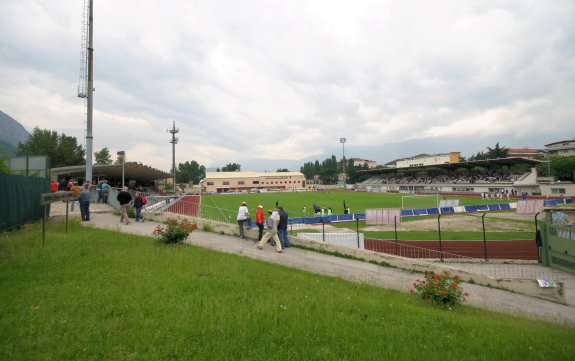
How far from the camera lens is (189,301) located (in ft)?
16.3

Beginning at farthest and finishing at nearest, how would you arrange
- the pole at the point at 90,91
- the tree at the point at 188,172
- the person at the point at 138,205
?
the tree at the point at 188,172
the pole at the point at 90,91
the person at the point at 138,205

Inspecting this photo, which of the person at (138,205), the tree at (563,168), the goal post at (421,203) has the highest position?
the tree at (563,168)

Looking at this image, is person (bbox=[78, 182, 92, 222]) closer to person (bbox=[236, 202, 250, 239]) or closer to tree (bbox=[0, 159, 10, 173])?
tree (bbox=[0, 159, 10, 173])

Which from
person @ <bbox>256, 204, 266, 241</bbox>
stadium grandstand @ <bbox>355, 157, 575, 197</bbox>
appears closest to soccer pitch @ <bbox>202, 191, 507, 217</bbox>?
stadium grandstand @ <bbox>355, 157, 575, 197</bbox>

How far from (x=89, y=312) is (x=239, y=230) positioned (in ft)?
30.2

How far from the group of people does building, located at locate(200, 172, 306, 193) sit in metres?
99.6

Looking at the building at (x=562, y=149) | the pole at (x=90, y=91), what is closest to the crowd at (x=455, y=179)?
the building at (x=562, y=149)

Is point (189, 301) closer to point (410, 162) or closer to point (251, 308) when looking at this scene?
point (251, 308)

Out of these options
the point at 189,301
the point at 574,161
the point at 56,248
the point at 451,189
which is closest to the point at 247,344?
the point at 189,301

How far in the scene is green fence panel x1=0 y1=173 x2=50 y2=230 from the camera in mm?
9797

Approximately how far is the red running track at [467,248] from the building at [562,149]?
10489cm

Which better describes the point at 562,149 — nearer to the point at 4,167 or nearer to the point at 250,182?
the point at 250,182

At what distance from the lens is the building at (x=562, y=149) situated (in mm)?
92456

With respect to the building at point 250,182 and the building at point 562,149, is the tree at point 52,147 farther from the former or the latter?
the building at point 562,149
